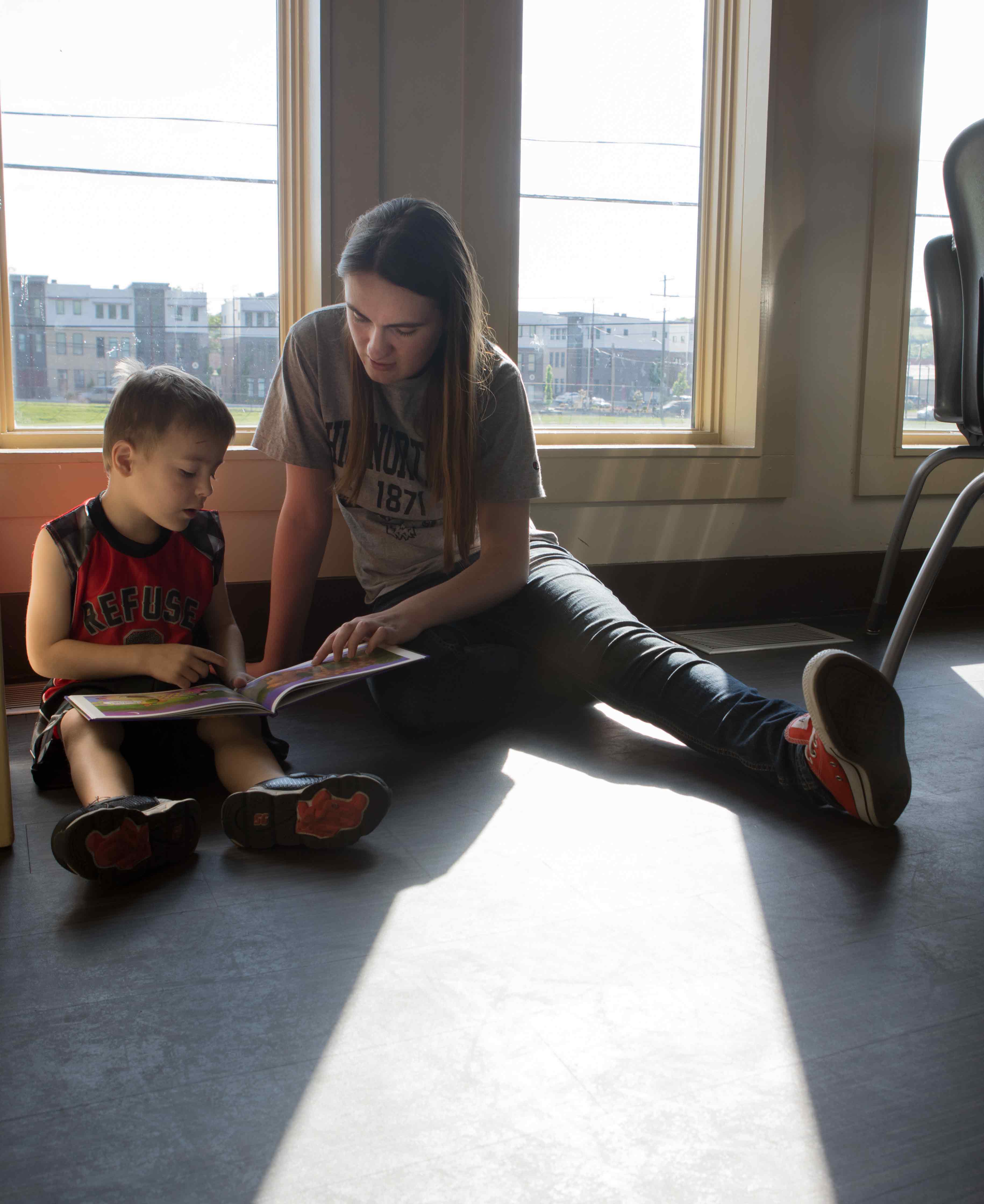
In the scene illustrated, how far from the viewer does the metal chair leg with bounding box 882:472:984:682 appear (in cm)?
152

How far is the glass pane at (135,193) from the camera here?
1.79 m

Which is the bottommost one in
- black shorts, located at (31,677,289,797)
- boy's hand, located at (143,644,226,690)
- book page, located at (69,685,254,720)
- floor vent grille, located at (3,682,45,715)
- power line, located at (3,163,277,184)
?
floor vent grille, located at (3,682,45,715)

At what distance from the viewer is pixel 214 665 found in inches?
53.8

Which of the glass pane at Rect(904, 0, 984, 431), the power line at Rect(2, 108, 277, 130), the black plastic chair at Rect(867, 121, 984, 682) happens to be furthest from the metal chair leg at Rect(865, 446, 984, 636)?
the power line at Rect(2, 108, 277, 130)

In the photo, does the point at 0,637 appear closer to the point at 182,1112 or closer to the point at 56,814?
the point at 56,814

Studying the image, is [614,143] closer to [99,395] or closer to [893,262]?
[893,262]

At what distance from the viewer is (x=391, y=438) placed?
159 cm

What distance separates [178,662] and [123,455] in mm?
283

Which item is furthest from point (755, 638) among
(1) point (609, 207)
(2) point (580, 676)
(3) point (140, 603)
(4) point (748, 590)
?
(3) point (140, 603)

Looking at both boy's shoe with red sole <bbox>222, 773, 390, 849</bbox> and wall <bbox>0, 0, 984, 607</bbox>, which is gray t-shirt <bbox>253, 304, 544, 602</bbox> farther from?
boy's shoe with red sole <bbox>222, 773, 390, 849</bbox>

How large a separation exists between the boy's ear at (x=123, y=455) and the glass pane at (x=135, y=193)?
670 mm

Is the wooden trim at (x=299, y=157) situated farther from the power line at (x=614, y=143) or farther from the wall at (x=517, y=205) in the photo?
the power line at (x=614, y=143)

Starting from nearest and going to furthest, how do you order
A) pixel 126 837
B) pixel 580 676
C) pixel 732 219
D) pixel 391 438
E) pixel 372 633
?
pixel 126 837 → pixel 372 633 → pixel 580 676 → pixel 391 438 → pixel 732 219

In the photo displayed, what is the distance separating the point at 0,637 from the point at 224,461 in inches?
26.7
